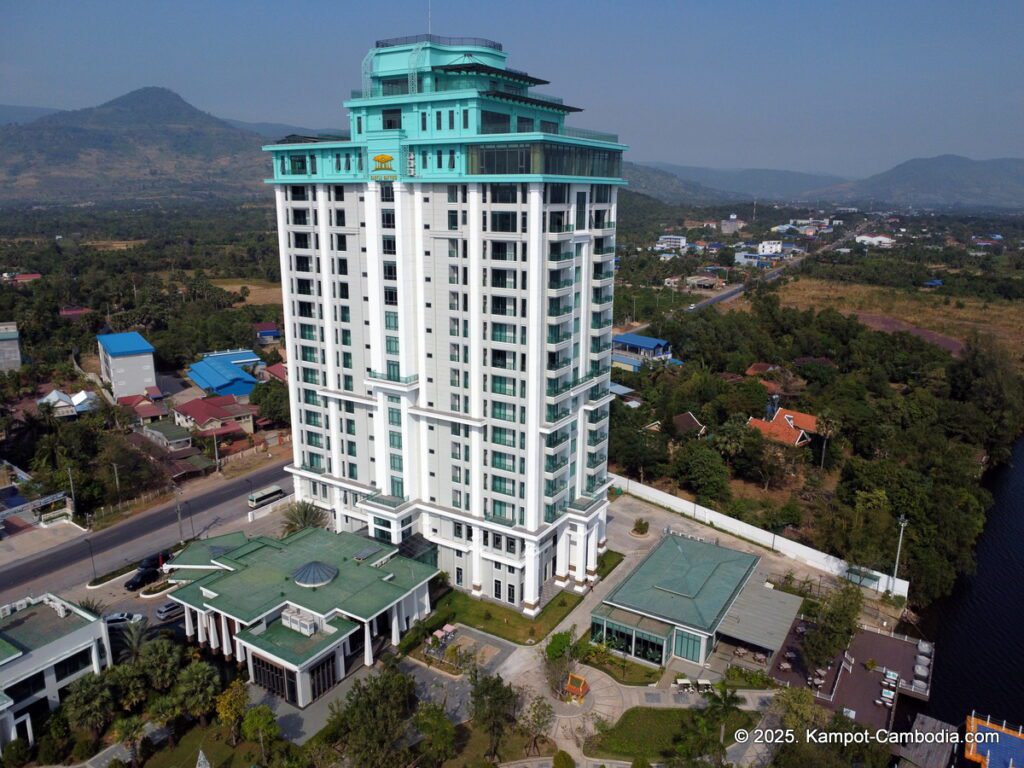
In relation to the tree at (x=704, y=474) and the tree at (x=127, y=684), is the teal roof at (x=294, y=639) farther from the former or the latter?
the tree at (x=704, y=474)

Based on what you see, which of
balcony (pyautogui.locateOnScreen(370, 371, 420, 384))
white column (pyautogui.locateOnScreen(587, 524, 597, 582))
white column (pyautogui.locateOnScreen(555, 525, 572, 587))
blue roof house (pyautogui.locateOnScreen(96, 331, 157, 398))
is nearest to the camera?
balcony (pyautogui.locateOnScreen(370, 371, 420, 384))

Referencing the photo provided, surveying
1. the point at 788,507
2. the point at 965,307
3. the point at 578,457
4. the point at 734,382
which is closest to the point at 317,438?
the point at 578,457

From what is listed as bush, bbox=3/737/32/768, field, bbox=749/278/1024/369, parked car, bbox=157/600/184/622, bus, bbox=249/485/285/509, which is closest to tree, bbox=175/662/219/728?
bush, bbox=3/737/32/768

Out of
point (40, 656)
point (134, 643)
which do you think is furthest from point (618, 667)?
point (40, 656)

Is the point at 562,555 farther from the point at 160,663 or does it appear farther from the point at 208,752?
the point at 160,663

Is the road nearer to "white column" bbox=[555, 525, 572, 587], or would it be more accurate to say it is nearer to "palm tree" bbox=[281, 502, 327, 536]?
"palm tree" bbox=[281, 502, 327, 536]

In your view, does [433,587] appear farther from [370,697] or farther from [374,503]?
[370,697]
